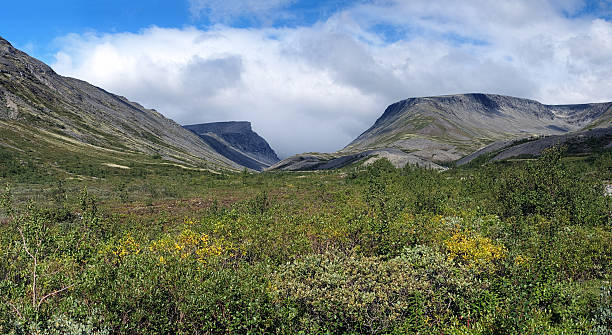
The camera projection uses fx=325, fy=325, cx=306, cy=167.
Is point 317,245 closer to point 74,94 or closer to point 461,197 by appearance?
point 461,197

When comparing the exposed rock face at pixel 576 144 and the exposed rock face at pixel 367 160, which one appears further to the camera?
the exposed rock face at pixel 367 160

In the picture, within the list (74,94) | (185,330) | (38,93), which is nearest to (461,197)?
(185,330)

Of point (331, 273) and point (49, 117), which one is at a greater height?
point (49, 117)

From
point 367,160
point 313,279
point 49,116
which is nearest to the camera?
point 313,279

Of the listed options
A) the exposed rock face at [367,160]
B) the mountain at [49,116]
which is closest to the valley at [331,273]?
the exposed rock face at [367,160]

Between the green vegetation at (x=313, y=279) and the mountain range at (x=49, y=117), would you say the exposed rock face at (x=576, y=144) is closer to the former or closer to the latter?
the green vegetation at (x=313, y=279)

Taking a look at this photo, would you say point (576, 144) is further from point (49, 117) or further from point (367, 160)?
point (49, 117)

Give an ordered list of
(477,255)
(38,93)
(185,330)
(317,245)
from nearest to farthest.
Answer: (185,330) < (477,255) < (317,245) < (38,93)

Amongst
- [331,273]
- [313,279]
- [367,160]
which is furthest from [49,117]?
[331,273]

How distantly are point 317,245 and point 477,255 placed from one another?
883cm

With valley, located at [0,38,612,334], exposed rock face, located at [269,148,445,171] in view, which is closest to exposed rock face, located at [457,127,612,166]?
exposed rock face, located at [269,148,445,171]

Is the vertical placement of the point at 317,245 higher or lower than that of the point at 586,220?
lower

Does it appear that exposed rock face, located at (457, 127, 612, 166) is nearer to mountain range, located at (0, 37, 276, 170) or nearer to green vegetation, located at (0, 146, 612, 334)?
green vegetation, located at (0, 146, 612, 334)

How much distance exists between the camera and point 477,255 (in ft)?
55.0
